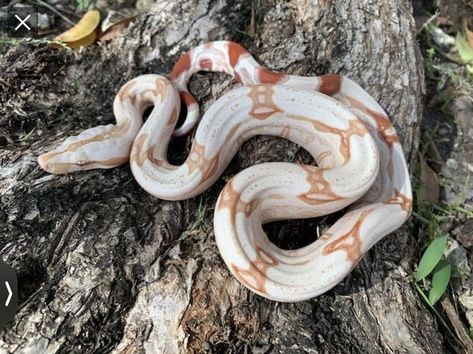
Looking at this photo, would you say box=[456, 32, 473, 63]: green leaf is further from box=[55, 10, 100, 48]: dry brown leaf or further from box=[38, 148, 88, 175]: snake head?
box=[38, 148, 88, 175]: snake head

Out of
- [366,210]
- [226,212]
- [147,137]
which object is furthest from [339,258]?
[147,137]

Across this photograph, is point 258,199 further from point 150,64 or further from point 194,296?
point 150,64

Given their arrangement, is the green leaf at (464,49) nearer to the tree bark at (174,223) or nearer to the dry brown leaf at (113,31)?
the tree bark at (174,223)

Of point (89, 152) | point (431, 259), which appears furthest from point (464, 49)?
point (89, 152)

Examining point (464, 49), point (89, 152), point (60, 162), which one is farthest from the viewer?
point (464, 49)

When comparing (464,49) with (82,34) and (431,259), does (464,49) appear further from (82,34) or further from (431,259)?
(82,34)

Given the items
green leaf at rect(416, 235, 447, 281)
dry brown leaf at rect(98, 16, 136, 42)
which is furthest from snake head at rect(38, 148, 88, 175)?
green leaf at rect(416, 235, 447, 281)
